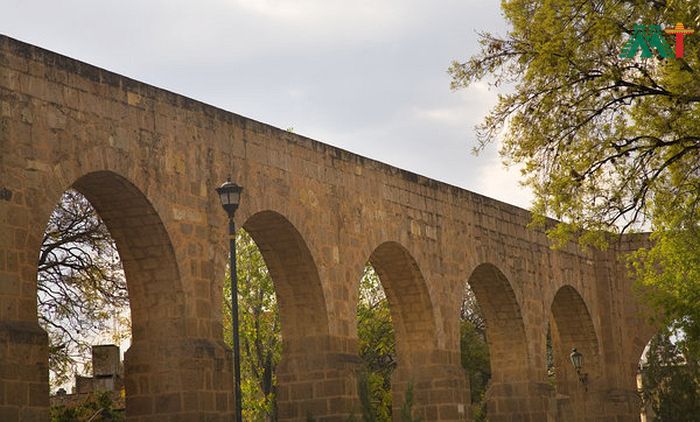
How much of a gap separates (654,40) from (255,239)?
6.44 m

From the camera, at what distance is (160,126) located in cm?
1535

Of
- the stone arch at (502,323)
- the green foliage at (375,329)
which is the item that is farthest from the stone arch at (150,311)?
the green foliage at (375,329)

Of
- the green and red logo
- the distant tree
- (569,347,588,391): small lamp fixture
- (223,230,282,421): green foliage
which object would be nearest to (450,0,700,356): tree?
the green and red logo

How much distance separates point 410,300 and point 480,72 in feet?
21.6

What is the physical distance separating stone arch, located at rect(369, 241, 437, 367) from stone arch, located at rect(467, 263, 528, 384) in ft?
9.09

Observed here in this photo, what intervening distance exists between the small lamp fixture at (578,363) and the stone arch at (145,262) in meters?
12.5

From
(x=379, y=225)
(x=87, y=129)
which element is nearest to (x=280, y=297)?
(x=379, y=225)

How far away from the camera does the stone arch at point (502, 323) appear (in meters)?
23.4

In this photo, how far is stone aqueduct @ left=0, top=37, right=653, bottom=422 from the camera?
43.3 feet

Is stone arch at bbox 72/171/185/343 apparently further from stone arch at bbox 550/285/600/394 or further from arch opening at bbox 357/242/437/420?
stone arch at bbox 550/285/600/394

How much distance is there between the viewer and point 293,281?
59.4ft

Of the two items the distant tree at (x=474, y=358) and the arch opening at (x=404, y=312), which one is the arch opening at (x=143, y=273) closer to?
the arch opening at (x=404, y=312)

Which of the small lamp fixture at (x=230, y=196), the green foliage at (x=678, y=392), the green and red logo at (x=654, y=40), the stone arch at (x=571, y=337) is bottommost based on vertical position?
the green foliage at (x=678, y=392)

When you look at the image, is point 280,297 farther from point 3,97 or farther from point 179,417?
point 3,97
